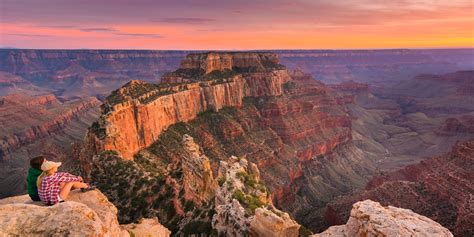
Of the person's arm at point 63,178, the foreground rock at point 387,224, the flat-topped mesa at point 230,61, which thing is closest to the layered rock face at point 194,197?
the foreground rock at point 387,224

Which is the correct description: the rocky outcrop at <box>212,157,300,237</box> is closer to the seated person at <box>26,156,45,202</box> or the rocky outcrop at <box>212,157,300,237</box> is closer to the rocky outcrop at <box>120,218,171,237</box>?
the rocky outcrop at <box>120,218,171,237</box>

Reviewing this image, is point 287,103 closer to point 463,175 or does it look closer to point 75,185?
point 463,175

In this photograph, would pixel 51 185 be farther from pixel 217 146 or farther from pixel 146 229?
pixel 217 146

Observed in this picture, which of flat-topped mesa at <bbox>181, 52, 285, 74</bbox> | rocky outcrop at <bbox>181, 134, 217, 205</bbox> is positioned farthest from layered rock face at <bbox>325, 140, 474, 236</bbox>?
flat-topped mesa at <bbox>181, 52, 285, 74</bbox>

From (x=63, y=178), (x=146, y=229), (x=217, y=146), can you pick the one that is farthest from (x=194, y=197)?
(x=217, y=146)

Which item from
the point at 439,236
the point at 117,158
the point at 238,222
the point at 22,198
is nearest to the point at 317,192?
the point at 117,158

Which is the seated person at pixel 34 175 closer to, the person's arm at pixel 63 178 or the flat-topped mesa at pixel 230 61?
the person's arm at pixel 63 178
